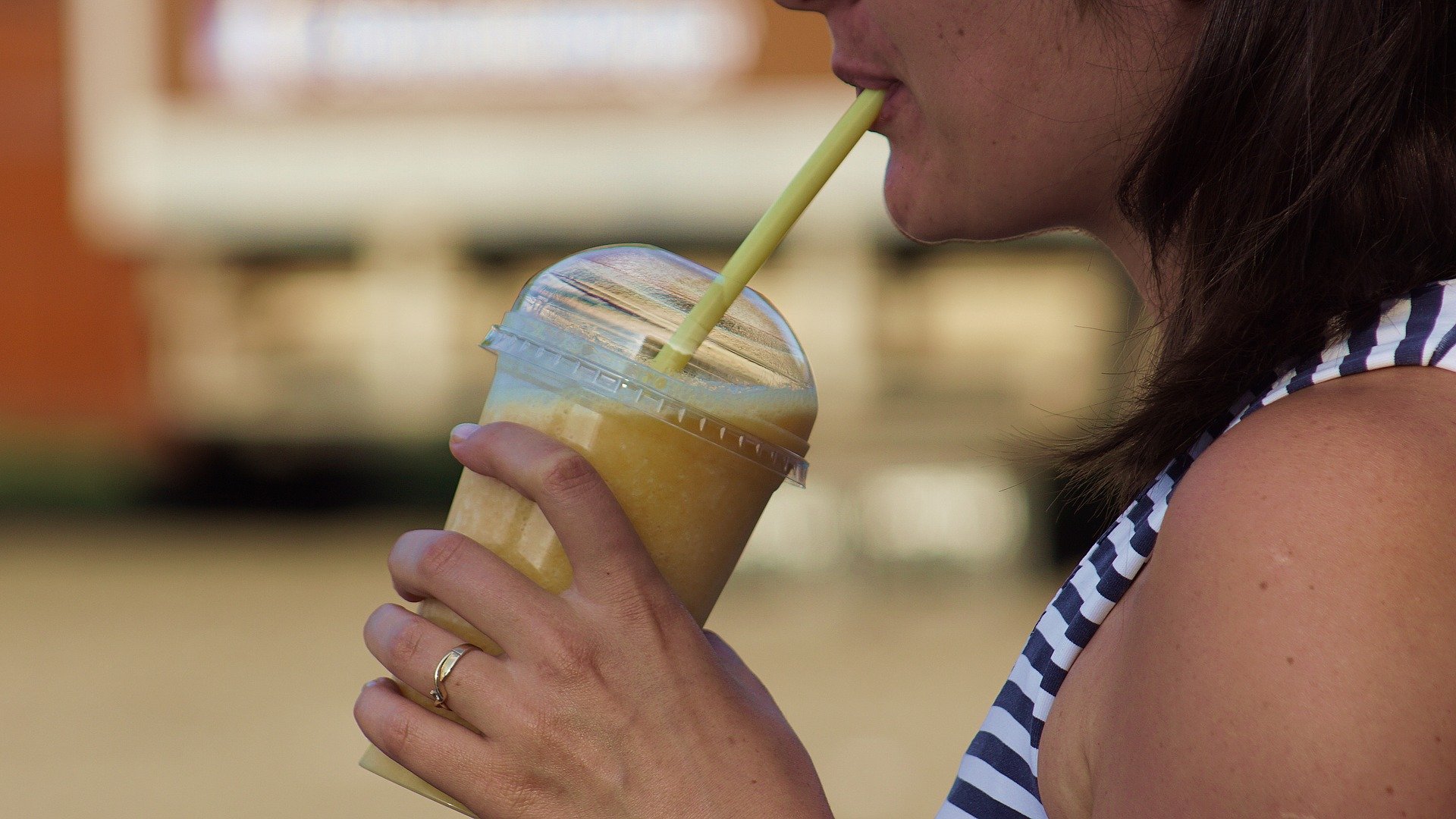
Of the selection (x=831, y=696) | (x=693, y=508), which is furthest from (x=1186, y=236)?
(x=831, y=696)

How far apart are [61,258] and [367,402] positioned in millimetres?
3092

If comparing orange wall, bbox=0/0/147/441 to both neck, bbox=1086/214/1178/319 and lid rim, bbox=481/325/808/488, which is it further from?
neck, bbox=1086/214/1178/319

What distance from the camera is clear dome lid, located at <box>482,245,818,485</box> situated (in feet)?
3.63

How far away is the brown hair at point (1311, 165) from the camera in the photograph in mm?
905

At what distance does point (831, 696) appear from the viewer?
21.3ft

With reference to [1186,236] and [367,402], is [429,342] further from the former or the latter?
[1186,236]

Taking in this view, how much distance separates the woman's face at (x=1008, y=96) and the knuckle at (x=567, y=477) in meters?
0.39

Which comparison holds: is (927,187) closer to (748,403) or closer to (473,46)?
(748,403)

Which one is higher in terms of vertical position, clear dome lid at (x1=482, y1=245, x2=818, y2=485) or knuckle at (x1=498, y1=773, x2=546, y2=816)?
clear dome lid at (x1=482, y1=245, x2=818, y2=485)

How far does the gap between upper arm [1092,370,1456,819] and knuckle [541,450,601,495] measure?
408 mm

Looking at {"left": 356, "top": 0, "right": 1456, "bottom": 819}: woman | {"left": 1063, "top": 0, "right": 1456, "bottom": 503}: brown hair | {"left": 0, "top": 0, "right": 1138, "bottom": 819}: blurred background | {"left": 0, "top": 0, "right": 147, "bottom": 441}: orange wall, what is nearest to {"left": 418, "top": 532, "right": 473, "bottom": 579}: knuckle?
{"left": 356, "top": 0, "right": 1456, "bottom": 819}: woman

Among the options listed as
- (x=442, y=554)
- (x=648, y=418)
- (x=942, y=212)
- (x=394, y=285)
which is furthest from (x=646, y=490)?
(x=394, y=285)

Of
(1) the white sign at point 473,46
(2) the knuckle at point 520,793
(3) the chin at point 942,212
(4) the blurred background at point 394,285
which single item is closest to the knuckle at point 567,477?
(2) the knuckle at point 520,793

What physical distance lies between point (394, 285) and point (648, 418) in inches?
398
